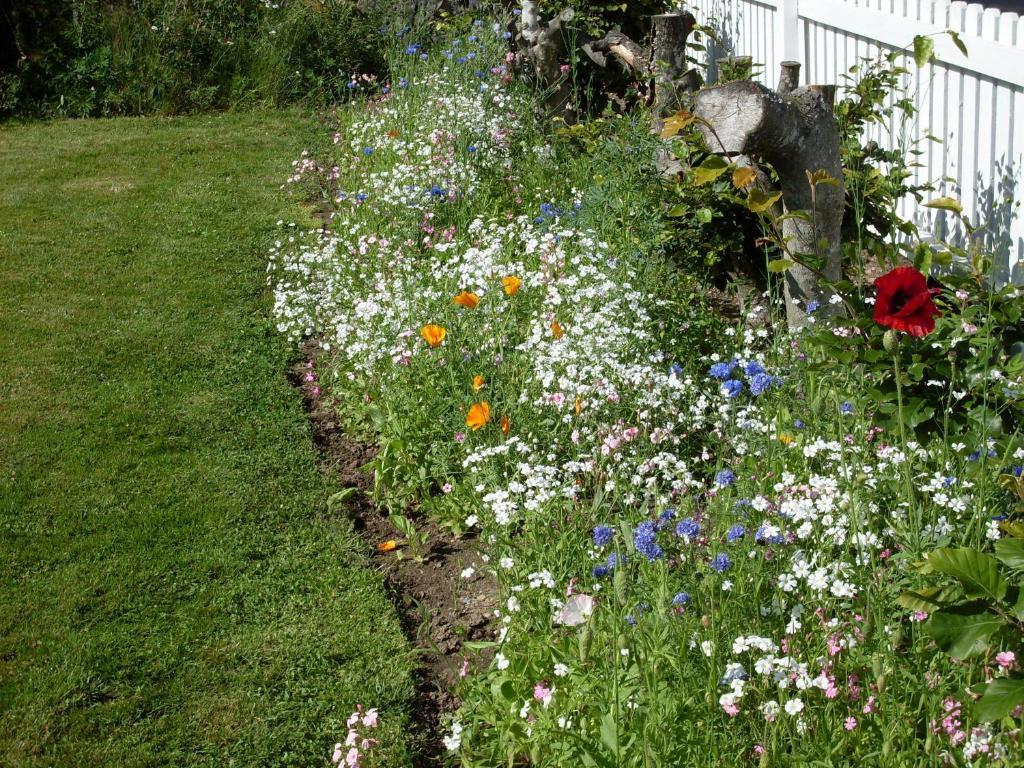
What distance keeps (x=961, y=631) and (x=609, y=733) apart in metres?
0.78

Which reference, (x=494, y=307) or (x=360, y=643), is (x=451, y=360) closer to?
(x=494, y=307)

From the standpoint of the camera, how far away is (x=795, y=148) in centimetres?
448

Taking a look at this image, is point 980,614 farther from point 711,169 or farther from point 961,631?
point 711,169

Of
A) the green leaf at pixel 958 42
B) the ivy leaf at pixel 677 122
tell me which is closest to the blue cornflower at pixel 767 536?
the ivy leaf at pixel 677 122

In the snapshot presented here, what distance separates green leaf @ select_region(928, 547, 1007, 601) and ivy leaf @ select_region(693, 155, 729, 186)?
248 cm

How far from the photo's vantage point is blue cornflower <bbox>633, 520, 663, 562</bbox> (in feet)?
8.44

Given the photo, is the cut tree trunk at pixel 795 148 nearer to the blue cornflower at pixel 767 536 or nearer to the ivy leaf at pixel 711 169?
the ivy leaf at pixel 711 169

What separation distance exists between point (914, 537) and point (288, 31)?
360 inches

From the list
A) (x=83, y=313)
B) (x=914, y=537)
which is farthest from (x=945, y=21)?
(x=83, y=313)

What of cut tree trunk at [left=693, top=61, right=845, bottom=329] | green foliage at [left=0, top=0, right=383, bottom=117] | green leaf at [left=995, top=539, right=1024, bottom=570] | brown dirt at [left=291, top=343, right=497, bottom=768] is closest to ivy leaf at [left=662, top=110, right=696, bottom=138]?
cut tree trunk at [left=693, top=61, right=845, bottom=329]

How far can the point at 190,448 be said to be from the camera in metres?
4.82

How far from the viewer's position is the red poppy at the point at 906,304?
8.63ft

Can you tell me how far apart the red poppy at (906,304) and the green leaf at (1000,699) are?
92 centimetres

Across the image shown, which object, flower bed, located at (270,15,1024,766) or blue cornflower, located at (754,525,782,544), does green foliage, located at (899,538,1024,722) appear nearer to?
flower bed, located at (270,15,1024,766)
